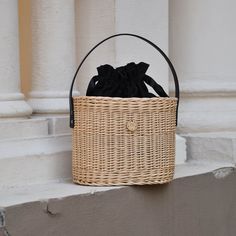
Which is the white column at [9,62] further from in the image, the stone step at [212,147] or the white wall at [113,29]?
the stone step at [212,147]

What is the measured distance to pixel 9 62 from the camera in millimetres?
1776

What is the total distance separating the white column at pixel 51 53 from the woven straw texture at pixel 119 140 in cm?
26

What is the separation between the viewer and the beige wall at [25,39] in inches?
77.9

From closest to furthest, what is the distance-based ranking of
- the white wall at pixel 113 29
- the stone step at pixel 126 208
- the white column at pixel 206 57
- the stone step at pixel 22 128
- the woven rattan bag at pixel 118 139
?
the stone step at pixel 126 208 < the woven rattan bag at pixel 118 139 < the stone step at pixel 22 128 < the white wall at pixel 113 29 < the white column at pixel 206 57

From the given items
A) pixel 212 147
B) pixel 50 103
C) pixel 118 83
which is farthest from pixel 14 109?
pixel 212 147

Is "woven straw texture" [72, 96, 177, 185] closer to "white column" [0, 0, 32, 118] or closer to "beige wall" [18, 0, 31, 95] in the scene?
"white column" [0, 0, 32, 118]

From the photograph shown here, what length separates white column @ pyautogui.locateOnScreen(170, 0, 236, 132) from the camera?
231cm

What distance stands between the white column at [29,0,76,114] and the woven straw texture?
0.85 feet

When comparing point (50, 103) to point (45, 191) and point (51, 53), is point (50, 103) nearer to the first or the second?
point (51, 53)

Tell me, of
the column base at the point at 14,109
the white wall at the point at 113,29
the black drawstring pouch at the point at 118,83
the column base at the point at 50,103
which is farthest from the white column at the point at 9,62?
the white wall at the point at 113,29

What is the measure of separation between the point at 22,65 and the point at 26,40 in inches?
3.8

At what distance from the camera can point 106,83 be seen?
1.71 metres

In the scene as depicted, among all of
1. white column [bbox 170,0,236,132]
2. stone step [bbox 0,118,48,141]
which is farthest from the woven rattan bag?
white column [bbox 170,0,236,132]

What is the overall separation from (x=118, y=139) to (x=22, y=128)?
0.96ft
